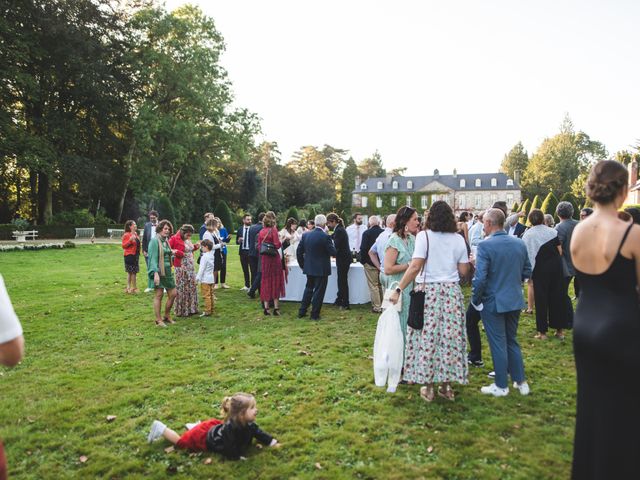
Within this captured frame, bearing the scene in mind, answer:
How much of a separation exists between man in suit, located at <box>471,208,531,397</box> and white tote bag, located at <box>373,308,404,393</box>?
0.97 meters

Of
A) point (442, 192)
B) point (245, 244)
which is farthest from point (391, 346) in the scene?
point (442, 192)

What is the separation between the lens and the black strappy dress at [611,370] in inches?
93.6

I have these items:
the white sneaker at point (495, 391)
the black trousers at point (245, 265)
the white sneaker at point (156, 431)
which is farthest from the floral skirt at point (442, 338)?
the black trousers at point (245, 265)

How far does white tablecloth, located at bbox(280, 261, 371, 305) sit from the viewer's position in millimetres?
10492

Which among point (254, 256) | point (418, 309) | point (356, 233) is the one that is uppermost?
point (356, 233)

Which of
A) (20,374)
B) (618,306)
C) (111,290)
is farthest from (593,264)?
(111,290)

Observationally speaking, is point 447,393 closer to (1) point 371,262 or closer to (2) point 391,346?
(2) point 391,346

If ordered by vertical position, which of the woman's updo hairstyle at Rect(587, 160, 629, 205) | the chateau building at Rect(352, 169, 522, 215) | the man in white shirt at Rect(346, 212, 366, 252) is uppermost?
the chateau building at Rect(352, 169, 522, 215)

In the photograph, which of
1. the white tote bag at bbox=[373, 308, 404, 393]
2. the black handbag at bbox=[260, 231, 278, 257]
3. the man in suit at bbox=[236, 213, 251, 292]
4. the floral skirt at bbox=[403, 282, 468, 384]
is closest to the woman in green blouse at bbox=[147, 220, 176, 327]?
the black handbag at bbox=[260, 231, 278, 257]

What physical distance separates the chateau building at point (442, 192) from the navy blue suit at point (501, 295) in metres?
63.4

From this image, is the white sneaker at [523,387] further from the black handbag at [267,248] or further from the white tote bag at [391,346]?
the black handbag at [267,248]

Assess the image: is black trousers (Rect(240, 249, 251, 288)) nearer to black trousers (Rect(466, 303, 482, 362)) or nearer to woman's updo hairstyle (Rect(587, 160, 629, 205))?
black trousers (Rect(466, 303, 482, 362))

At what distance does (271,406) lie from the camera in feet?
16.0

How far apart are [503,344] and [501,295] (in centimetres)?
55
